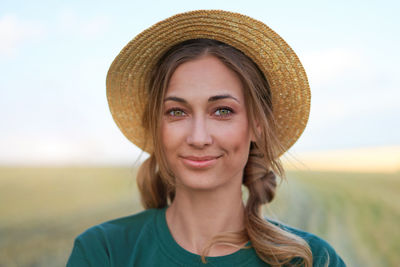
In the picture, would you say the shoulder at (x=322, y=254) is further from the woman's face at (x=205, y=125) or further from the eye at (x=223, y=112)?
the eye at (x=223, y=112)

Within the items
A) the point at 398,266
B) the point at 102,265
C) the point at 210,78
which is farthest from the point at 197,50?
the point at 398,266

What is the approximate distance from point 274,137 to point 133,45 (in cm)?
101

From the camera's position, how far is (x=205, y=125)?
6.75ft

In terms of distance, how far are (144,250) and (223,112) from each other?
2.88 ft

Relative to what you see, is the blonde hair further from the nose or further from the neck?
the nose

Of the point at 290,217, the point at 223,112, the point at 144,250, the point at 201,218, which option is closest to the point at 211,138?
the point at 223,112

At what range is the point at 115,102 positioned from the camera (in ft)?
8.90

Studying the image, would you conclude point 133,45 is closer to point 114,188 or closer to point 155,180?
point 155,180

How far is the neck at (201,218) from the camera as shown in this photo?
2.25 m

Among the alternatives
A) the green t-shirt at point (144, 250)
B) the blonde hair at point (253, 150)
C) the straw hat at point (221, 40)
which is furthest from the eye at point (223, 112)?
the green t-shirt at point (144, 250)

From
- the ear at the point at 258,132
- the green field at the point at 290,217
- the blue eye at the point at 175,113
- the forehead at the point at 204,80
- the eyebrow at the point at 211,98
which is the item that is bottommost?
the green field at the point at 290,217

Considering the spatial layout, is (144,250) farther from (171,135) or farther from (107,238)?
(171,135)

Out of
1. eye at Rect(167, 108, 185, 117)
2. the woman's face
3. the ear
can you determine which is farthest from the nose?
the ear

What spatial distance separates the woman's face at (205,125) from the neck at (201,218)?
0.14 metres
